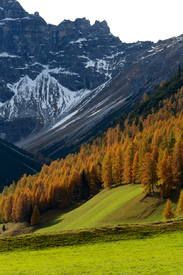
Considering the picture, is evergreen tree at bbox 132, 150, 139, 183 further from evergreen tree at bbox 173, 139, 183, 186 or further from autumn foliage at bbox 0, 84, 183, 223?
evergreen tree at bbox 173, 139, 183, 186

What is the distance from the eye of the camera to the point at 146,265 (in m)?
27.0

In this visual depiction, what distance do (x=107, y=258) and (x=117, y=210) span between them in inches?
1481

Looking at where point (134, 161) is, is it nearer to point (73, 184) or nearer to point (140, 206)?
point (140, 206)

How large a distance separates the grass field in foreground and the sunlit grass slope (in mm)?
19910

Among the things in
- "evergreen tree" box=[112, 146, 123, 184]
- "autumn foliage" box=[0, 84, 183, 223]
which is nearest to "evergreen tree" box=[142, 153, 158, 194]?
"autumn foliage" box=[0, 84, 183, 223]

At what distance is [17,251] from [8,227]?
2965 inches

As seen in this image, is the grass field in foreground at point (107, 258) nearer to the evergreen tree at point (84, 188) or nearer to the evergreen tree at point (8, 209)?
the evergreen tree at point (84, 188)

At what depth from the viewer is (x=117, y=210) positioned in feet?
225

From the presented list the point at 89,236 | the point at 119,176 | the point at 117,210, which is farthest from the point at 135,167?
the point at 89,236

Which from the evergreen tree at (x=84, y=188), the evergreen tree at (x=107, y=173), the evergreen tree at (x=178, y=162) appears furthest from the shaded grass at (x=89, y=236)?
the evergreen tree at (x=84, y=188)

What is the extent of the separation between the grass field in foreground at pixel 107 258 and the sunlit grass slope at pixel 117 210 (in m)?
19.9

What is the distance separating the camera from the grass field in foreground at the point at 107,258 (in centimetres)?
2630

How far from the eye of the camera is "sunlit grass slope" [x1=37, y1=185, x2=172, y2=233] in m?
60.7

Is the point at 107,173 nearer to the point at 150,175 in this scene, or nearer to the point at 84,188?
the point at 84,188
